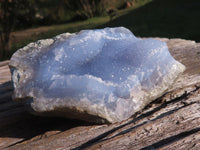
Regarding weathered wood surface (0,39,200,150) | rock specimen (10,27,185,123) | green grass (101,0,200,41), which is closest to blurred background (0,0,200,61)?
green grass (101,0,200,41)

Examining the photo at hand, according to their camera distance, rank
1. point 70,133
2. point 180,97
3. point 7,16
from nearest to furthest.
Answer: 1. point 70,133
2. point 180,97
3. point 7,16

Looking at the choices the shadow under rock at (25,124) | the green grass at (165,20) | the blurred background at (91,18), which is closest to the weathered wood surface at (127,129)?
the shadow under rock at (25,124)

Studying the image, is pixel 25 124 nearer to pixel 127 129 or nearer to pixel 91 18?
pixel 127 129

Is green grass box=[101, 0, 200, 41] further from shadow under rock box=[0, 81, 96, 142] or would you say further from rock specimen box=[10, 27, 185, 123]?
shadow under rock box=[0, 81, 96, 142]

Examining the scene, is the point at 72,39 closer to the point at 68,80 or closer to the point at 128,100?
the point at 68,80

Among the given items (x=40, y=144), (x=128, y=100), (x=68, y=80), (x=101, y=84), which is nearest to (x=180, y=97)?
(x=128, y=100)

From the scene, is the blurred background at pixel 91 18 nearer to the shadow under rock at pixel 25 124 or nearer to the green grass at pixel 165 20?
the green grass at pixel 165 20

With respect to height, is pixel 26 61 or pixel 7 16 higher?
pixel 26 61
